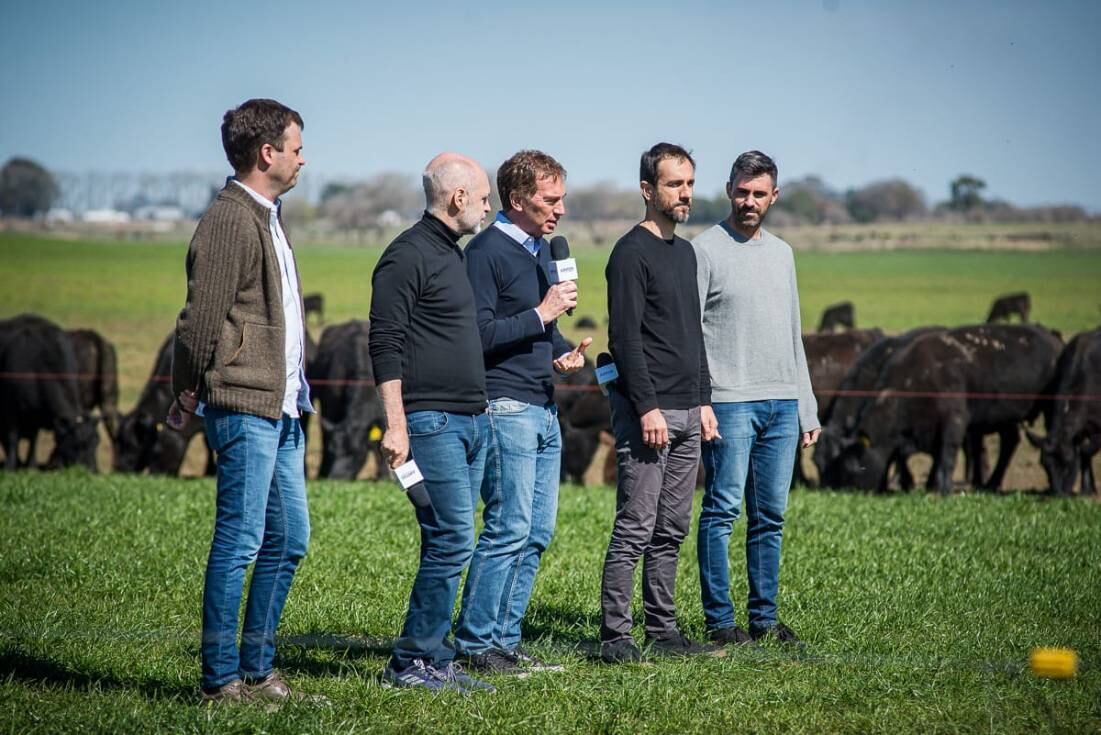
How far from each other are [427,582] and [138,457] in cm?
1206

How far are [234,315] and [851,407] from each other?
460 inches

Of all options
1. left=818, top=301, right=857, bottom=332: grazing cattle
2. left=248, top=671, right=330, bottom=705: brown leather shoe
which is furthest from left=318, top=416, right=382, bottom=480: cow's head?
left=818, top=301, right=857, bottom=332: grazing cattle

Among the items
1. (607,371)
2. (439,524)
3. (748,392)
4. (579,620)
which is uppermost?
(607,371)

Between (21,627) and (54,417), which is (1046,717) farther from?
(54,417)

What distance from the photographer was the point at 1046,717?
15.8 feet

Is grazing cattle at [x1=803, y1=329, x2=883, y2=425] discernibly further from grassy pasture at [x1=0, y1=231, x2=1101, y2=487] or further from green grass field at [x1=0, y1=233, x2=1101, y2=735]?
green grass field at [x1=0, y1=233, x2=1101, y2=735]

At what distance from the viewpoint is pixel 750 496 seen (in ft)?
20.8

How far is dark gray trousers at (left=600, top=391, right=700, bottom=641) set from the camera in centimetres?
573

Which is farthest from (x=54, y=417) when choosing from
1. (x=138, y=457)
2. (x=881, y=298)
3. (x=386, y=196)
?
(x=386, y=196)

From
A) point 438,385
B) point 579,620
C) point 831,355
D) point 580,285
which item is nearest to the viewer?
point 438,385

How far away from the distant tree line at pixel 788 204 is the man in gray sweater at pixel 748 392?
5300cm

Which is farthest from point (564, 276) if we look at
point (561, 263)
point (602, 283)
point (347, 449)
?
point (602, 283)

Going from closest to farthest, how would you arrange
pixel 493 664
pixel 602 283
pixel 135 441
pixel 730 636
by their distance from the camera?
pixel 493 664, pixel 730 636, pixel 135 441, pixel 602 283

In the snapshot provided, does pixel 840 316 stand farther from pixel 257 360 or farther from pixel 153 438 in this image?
pixel 257 360
